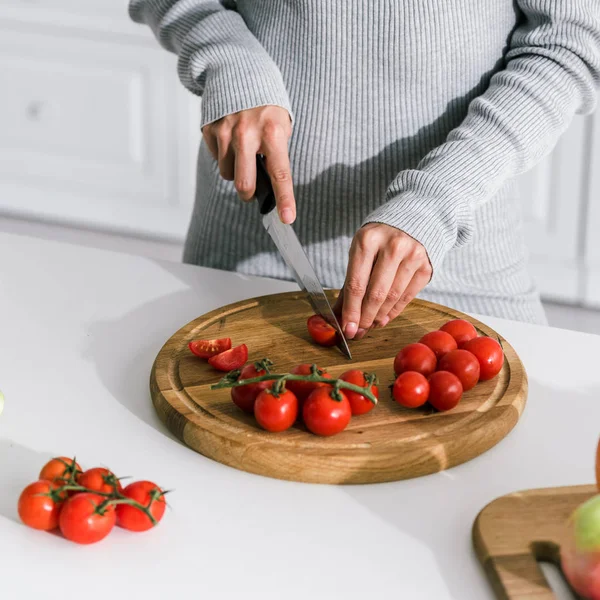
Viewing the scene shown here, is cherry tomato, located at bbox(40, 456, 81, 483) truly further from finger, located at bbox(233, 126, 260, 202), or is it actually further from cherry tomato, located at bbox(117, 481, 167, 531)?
finger, located at bbox(233, 126, 260, 202)

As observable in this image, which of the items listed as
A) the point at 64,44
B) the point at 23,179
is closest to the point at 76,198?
the point at 23,179

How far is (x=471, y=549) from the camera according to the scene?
32.4 inches

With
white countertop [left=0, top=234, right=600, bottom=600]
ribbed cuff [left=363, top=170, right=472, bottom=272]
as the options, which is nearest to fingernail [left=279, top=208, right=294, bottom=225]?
ribbed cuff [left=363, top=170, right=472, bottom=272]

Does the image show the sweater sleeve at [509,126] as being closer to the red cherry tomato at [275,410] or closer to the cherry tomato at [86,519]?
the red cherry tomato at [275,410]

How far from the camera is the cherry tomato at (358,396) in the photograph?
0.98 meters

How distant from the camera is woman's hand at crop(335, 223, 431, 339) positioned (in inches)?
44.7

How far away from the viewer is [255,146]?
1.25 m

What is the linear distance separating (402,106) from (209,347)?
0.53 meters

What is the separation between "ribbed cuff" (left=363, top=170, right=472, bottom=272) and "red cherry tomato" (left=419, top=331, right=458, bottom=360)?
10cm

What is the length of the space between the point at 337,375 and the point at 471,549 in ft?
1.10

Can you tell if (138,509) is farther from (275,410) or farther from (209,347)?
(209,347)

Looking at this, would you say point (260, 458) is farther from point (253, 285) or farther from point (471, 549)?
point (253, 285)

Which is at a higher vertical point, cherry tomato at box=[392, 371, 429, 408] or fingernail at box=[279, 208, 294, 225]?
fingernail at box=[279, 208, 294, 225]

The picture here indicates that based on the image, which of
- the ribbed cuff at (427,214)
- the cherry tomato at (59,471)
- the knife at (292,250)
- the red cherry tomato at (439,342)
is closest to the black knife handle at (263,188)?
the knife at (292,250)
